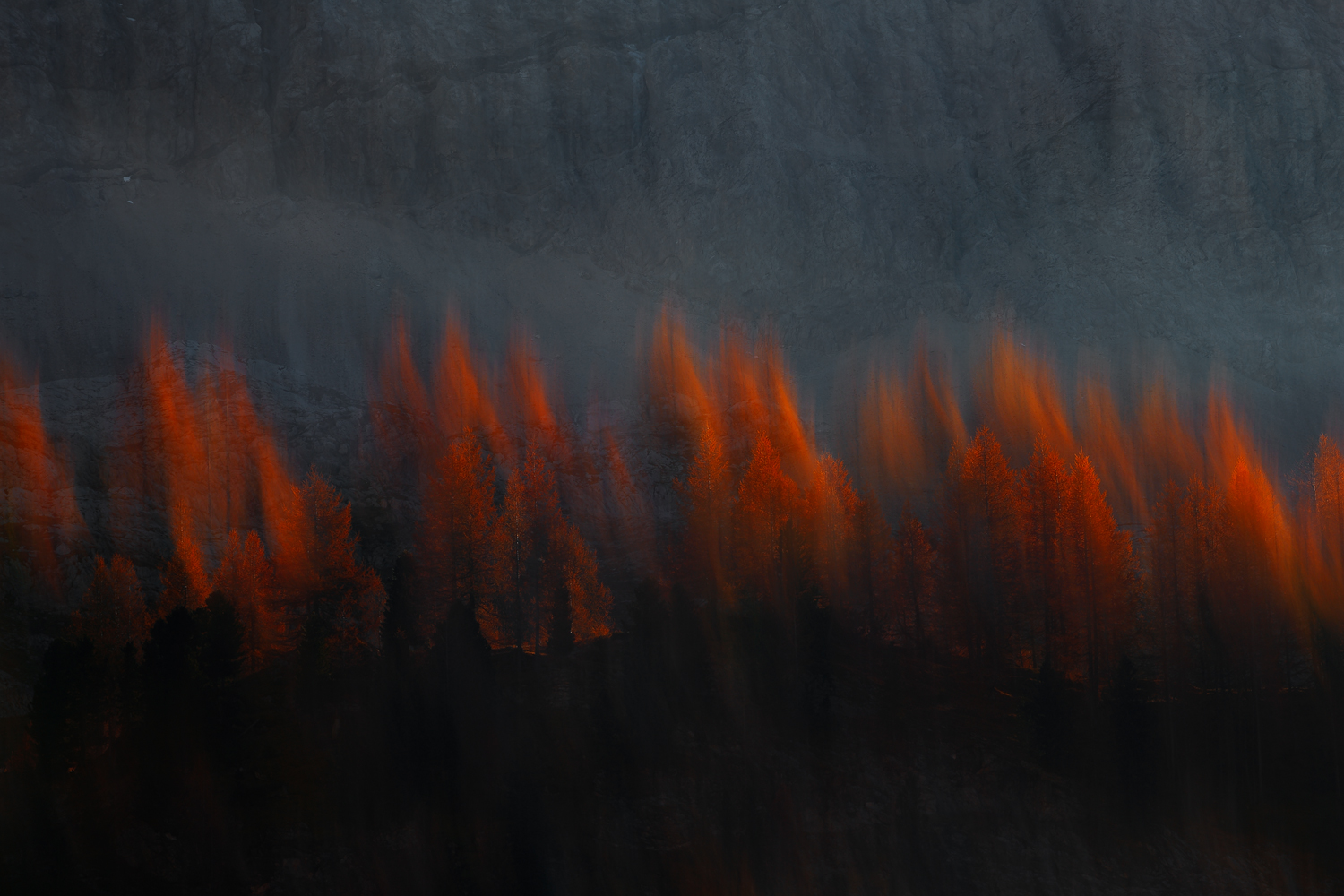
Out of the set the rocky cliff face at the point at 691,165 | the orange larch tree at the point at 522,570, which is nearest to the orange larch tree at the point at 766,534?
the orange larch tree at the point at 522,570

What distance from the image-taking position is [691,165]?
10088 cm

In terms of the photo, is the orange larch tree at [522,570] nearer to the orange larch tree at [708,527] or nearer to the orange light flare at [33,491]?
the orange larch tree at [708,527]

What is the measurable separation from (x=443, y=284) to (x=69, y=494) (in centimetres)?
3476

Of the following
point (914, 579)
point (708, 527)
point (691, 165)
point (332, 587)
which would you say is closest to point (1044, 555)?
point (914, 579)

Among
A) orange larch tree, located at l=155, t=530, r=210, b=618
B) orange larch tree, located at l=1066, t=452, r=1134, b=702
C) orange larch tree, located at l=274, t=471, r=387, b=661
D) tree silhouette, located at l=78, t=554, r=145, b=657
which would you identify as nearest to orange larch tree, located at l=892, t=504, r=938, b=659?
orange larch tree, located at l=1066, t=452, r=1134, b=702

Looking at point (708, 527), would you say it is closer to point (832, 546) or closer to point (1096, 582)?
point (832, 546)

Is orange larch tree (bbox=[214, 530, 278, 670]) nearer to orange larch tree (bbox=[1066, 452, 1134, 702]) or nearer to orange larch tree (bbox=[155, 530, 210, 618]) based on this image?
orange larch tree (bbox=[155, 530, 210, 618])

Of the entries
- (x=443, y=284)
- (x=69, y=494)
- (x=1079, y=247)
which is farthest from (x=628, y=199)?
(x=69, y=494)

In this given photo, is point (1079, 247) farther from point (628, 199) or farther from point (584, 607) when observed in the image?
point (584, 607)

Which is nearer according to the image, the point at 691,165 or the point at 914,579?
the point at 914,579

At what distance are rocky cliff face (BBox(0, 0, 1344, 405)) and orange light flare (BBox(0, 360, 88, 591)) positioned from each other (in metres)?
16.9

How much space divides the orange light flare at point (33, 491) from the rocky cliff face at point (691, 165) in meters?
16.9

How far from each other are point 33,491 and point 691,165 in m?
58.5

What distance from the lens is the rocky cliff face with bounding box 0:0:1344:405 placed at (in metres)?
94.4
